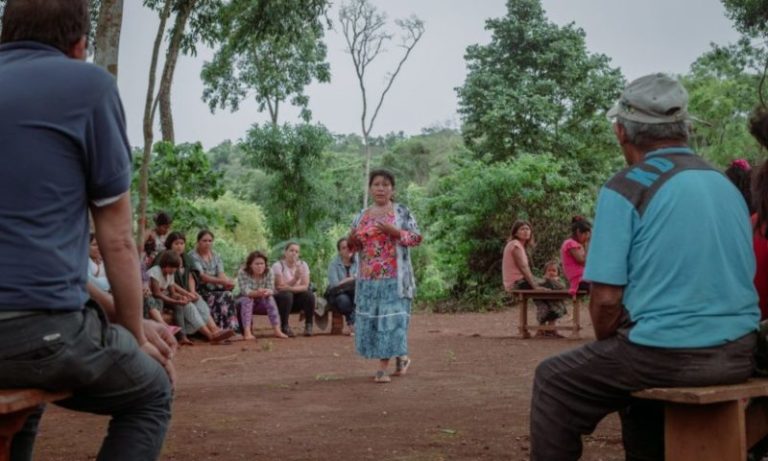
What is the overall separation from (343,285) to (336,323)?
2.92 ft

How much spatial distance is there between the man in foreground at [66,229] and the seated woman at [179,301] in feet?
33.2

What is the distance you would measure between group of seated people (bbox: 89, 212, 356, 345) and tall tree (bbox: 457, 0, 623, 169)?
13.5 metres

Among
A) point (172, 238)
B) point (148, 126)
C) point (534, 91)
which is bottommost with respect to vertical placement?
point (172, 238)

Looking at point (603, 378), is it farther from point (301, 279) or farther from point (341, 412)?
point (301, 279)

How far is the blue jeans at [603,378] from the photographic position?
11.8 feet

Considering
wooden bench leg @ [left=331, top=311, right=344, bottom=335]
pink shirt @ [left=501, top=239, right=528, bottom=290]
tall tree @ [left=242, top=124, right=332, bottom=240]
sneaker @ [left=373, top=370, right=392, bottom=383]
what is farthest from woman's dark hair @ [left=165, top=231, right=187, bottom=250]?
tall tree @ [left=242, top=124, right=332, bottom=240]

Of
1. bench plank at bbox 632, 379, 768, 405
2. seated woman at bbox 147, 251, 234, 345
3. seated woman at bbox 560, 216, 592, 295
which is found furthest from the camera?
seated woman at bbox 560, 216, 592, 295

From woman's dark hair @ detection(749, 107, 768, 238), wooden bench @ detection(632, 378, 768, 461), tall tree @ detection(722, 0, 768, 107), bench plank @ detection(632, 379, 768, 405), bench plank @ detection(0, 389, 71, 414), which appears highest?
tall tree @ detection(722, 0, 768, 107)

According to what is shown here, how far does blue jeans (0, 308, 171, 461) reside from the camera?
276 cm

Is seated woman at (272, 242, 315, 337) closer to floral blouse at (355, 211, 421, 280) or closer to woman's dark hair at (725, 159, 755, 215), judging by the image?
floral blouse at (355, 211, 421, 280)

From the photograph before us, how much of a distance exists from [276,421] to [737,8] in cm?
1656

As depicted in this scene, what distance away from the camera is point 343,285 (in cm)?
1545

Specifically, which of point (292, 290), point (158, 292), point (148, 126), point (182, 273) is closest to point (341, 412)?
point (158, 292)

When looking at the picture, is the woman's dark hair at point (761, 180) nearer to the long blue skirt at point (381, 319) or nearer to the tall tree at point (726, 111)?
the long blue skirt at point (381, 319)
